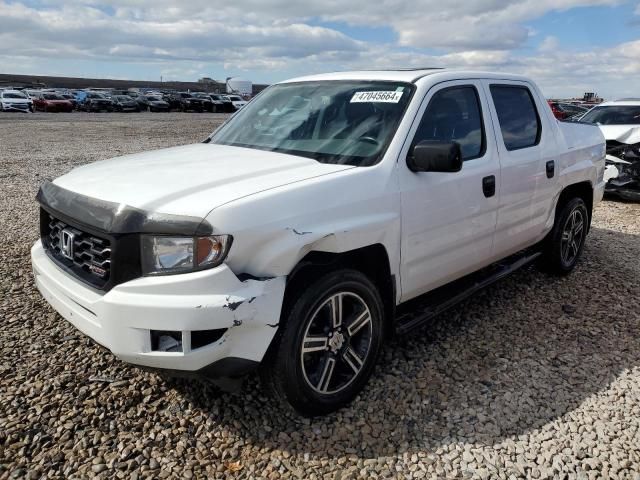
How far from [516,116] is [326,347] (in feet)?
8.52

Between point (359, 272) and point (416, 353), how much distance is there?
1.04 metres

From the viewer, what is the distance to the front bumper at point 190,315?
230 centimetres

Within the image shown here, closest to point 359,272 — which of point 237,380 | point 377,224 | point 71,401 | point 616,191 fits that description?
point 377,224

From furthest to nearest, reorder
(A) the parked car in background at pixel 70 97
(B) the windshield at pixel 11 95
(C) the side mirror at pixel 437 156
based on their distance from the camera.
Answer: (A) the parked car in background at pixel 70 97 < (B) the windshield at pixel 11 95 < (C) the side mirror at pixel 437 156

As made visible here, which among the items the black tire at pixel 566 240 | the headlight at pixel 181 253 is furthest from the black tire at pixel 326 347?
the black tire at pixel 566 240

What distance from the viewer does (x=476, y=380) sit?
3.35 meters

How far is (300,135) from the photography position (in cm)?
350

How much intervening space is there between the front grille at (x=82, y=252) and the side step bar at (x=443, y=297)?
171 cm

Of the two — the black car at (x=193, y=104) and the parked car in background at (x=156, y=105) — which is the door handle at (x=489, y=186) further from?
the parked car in background at (x=156, y=105)

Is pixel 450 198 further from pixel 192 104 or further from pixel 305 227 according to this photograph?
Answer: pixel 192 104

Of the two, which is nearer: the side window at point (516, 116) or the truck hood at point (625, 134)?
the side window at point (516, 116)

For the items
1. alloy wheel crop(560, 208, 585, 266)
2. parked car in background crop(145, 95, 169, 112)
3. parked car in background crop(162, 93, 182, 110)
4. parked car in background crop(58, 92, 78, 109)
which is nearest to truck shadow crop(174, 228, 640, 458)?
alloy wheel crop(560, 208, 585, 266)

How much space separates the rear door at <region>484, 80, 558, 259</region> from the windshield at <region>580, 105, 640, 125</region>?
252 inches

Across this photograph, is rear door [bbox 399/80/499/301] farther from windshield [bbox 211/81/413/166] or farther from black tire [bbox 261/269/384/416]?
black tire [bbox 261/269/384/416]
